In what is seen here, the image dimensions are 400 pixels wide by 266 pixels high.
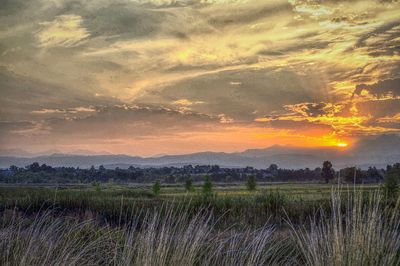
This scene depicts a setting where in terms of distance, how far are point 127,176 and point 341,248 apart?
16552 centimetres

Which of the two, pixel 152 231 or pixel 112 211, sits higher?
pixel 152 231

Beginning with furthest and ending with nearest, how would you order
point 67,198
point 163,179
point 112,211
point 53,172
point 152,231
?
1. point 53,172
2. point 163,179
3. point 67,198
4. point 112,211
5. point 152,231

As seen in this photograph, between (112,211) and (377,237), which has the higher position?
(377,237)

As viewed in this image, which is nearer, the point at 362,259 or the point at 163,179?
the point at 362,259

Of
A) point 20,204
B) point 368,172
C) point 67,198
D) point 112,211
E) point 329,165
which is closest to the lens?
point 112,211

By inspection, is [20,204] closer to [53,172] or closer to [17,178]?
[17,178]

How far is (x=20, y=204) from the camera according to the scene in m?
27.6

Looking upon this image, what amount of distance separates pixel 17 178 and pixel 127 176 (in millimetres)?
37865

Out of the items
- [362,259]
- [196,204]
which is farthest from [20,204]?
[362,259]

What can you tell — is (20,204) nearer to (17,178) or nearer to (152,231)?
(152,231)

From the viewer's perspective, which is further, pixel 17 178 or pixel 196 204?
pixel 17 178

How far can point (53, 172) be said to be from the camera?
174 m

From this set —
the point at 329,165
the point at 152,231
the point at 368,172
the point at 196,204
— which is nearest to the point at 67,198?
the point at 196,204

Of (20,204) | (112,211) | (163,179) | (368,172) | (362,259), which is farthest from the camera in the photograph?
(163,179)
